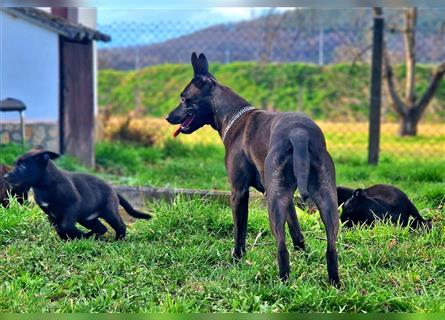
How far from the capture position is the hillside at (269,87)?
1491 cm

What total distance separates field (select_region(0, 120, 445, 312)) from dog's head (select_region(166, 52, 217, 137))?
97 cm

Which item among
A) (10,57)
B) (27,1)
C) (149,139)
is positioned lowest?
(149,139)

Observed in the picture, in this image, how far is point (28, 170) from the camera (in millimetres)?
5812

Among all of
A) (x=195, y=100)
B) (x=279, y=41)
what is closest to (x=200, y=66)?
(x=195, y=100)

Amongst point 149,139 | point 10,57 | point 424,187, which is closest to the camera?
point 424,187

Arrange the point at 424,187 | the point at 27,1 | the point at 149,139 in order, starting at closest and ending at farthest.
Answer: the point at 27,1 < the point at 424,187 < the point at 149,139

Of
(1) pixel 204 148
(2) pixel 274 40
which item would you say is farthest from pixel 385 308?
(2) pixel 274 40

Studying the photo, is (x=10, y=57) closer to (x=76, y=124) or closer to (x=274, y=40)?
(x=76, y=124)

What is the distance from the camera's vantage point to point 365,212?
21.5 ft

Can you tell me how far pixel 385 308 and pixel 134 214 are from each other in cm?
283

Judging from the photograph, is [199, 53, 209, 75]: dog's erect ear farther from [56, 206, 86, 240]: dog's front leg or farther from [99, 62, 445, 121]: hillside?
[99, 62, 445, 121]: hillside

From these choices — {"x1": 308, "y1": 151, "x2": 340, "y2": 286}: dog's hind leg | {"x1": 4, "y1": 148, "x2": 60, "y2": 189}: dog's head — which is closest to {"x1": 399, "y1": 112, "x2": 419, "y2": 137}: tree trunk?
{"x1": 4, "y1": 148, "x2": 60, "y2": 189}: dog's head

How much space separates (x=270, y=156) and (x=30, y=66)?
6979 mm

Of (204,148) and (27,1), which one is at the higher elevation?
(27,1)
